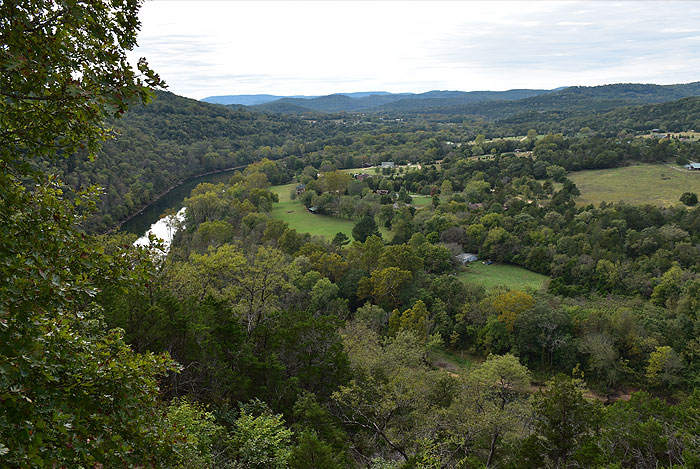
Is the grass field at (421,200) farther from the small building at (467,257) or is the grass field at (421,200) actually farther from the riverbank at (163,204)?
the riverbank at (163,204)

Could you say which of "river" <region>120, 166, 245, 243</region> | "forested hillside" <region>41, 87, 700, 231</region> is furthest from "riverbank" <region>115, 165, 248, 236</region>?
"forested hillside" <region>41, 87, 700, 231</region>

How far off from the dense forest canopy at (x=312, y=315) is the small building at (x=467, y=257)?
1.82ft

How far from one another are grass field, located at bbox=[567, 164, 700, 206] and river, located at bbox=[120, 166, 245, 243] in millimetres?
61993

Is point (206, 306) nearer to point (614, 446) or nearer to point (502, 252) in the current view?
point (614, 446)

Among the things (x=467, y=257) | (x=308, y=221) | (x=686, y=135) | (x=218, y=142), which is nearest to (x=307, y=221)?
(x=308, y=221)

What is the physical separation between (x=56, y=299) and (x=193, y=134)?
126684 mm

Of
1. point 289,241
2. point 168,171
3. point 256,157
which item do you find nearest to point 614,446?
point 289,241

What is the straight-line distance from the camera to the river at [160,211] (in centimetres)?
6016

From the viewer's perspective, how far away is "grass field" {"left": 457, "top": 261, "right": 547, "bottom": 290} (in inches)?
1660

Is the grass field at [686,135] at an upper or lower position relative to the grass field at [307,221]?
upper

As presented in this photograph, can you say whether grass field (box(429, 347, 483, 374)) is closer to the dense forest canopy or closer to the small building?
the dense forest canopy

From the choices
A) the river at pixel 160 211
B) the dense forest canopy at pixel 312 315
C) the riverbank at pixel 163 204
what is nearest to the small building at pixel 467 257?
the dense forest canopy at pixel 312 315

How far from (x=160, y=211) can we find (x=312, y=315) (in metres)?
52.9

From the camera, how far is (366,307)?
3369 cm
